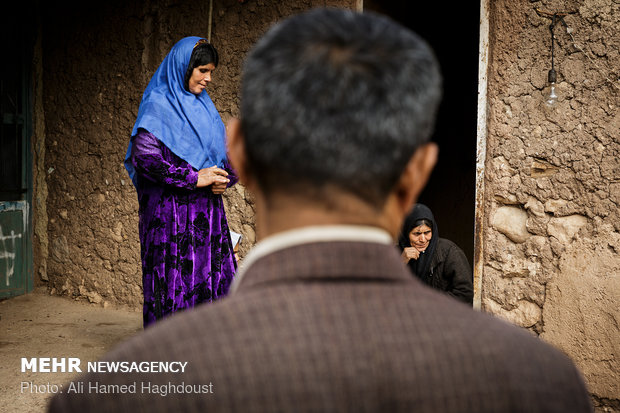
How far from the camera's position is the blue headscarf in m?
3.25

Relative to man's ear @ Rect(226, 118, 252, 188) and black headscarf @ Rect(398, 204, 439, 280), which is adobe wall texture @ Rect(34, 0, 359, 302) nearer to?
black headscarf @ Rect(398, 204, 439, 280)

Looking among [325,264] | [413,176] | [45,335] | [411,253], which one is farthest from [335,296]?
[45,335]

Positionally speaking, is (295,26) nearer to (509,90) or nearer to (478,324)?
(478,324)

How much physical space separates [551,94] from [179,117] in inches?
71.2

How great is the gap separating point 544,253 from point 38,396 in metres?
2.66

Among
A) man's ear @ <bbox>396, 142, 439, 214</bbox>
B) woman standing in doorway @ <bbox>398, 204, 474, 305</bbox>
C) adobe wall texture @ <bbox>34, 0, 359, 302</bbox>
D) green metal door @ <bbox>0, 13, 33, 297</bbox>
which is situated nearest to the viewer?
man's ear @ <bbox>396, 142, 439, 214</bbox>

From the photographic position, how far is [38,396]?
3436mm

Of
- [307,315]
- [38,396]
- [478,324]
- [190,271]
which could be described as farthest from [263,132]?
[38,396]

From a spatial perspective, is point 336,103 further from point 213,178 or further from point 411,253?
point 411,253

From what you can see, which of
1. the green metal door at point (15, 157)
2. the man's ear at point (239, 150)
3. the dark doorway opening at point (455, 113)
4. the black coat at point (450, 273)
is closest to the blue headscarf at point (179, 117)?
the black coat at point (450, 273)

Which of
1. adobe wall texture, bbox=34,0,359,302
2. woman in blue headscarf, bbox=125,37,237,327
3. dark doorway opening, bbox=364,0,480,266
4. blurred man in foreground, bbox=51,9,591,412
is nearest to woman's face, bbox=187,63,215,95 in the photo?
woman in blue headscarf, bbox=125,37,237,327

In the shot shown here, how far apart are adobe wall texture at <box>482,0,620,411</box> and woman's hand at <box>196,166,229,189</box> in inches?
52.7

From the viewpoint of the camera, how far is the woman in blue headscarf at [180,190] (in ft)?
10.7

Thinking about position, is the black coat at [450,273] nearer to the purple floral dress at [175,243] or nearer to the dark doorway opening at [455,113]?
the purple floral dress at [175,243]
